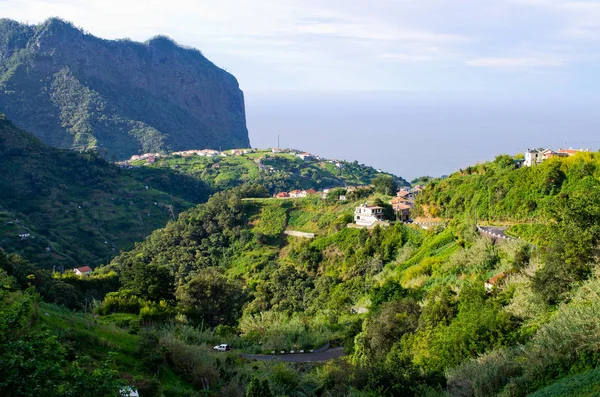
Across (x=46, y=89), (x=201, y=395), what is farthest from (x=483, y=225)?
(x=46, y=89)

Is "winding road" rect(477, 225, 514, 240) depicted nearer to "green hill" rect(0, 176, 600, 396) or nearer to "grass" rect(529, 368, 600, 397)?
"green hill" rect(0, 176, 600, 396)

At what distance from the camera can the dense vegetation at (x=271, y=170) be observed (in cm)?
8412

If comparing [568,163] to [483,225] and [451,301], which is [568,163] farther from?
[451,301]

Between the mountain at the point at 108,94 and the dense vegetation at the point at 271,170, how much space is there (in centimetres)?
1694

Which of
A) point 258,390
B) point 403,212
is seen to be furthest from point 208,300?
point 403,212

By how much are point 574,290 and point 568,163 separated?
12.4 metres

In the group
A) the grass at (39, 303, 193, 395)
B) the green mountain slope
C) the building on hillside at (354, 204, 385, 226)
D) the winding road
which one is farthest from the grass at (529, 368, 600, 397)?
the building on hillside at (354, 204, 385, 226)

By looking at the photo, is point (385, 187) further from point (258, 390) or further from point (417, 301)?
point (258, 390)

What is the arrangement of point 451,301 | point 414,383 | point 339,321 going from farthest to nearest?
1. point 339,321
2. point 451,301
3. point 414,383

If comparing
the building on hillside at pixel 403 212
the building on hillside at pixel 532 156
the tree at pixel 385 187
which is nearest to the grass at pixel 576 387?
the building on hillside at pixel 532 156

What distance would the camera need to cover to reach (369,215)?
1428 inches

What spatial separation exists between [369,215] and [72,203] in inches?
1408

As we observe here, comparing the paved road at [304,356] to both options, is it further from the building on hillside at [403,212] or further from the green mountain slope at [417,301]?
the building on hillside at [403,212]

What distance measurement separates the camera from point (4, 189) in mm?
56375
